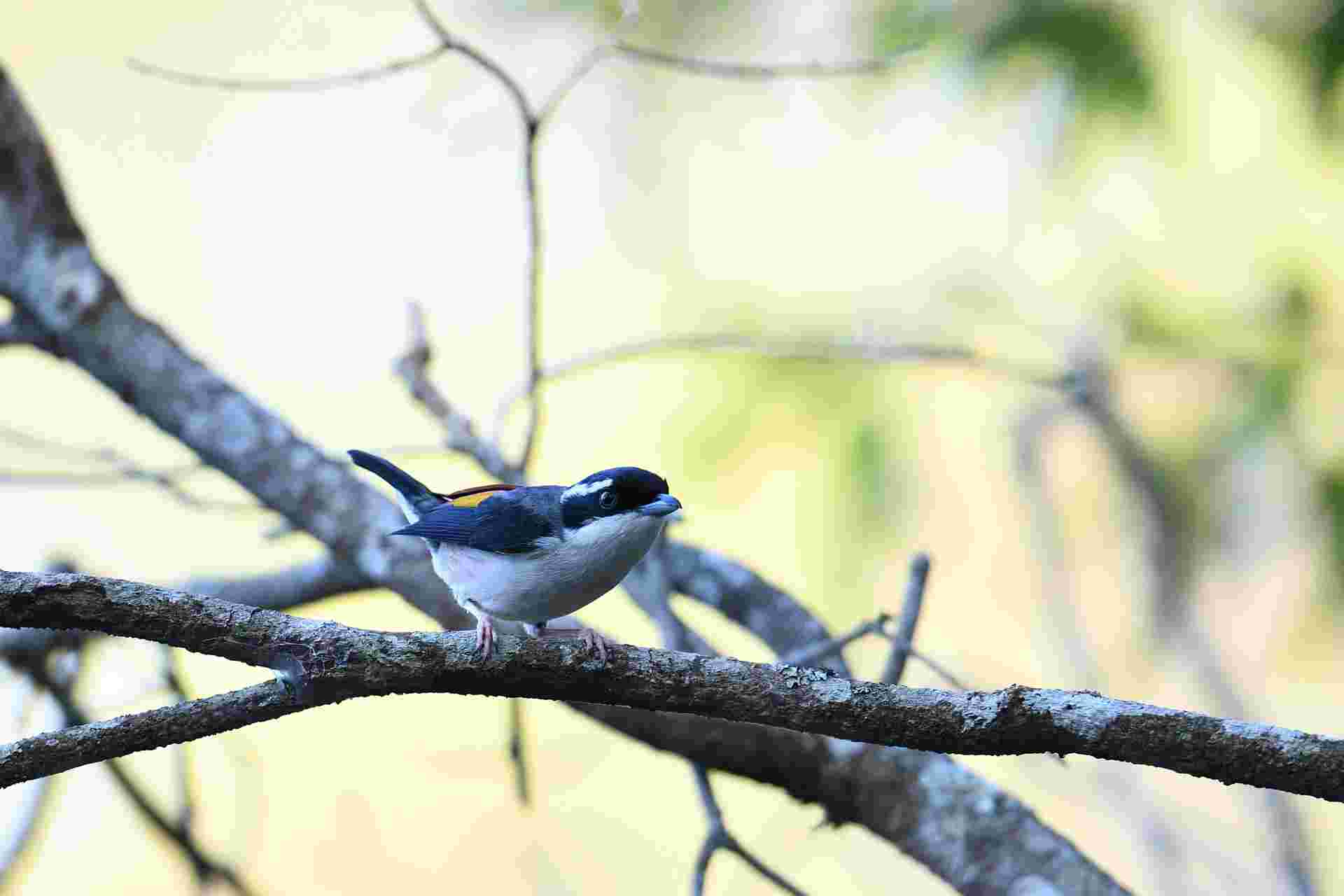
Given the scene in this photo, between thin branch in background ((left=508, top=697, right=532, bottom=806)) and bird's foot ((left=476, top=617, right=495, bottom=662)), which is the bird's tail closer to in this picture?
thin branch in background ((left=508, top=697, right=532, bottom=806))

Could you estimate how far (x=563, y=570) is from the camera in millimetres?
2826

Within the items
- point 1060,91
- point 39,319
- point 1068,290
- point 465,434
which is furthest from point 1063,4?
point 39,319

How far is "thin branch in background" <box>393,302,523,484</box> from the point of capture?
4387 millimetres

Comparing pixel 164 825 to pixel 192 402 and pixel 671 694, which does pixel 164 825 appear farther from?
pixel 671 694

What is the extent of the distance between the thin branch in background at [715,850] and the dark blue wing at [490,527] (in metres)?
1.06

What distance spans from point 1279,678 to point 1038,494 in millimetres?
2829

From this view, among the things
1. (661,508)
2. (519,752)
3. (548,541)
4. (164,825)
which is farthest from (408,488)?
(164,825)

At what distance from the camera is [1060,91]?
6566mm

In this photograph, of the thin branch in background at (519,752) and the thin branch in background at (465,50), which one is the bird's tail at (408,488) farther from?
the thin branch in background at (465,50)

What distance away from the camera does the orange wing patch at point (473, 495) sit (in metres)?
3.20

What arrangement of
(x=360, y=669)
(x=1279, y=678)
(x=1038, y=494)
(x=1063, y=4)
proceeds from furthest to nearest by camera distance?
1. (x=1279, y=678)
2. (x=1063, y=4)
3. (x=1038, y=494)
4. (x=360, y=669)

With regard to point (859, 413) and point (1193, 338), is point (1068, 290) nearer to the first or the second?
point (1193, 338)

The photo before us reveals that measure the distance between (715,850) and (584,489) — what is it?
1.18m

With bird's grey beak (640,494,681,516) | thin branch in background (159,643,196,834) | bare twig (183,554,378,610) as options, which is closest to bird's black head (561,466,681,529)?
bird's grey beak (640,494,681,516)
